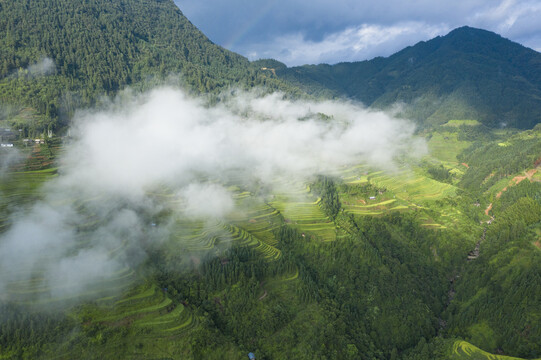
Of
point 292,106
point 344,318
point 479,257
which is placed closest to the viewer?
point 344,318

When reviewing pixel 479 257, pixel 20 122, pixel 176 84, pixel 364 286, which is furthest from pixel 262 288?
pixel 176 84

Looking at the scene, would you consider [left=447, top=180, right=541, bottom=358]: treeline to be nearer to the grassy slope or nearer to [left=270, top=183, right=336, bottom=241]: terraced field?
the grassy slope

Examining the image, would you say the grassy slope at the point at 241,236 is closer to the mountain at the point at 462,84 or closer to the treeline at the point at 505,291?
the treeline at the point at 505,291

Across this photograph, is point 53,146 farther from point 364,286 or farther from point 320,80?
point 320,80

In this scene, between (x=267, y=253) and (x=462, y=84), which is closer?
(x=267, y=253)

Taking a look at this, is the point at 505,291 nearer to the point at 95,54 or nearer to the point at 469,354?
the point at 469,354

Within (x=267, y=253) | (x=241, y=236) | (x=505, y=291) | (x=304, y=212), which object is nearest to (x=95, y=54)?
(x=241, y=236)

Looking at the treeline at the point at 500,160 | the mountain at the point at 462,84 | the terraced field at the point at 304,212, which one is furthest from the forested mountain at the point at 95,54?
the treeline at the point at 500,160
